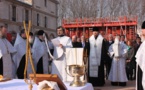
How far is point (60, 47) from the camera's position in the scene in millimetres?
7105

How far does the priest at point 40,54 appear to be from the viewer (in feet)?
23.2

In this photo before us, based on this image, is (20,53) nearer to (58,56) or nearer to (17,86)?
(58,56)

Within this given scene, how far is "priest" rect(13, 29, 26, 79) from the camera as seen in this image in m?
6.71

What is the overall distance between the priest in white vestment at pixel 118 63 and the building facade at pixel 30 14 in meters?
19.6

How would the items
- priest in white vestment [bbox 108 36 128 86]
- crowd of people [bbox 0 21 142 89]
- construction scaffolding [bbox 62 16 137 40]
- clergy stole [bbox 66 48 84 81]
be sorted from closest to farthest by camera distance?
clergy stole [bbox 66 48 84 81]
crowd of people [bbox 0 21 142 89]
priest in white vestment [bbox 108 36 128 86]
construction scaffolding [bbox 62 16 137 40]

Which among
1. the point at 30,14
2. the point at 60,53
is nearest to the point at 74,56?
the point at 60,53

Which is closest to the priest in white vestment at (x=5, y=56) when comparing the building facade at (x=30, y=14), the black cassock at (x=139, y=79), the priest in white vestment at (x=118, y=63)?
the black cassock at (x=139, y=79)

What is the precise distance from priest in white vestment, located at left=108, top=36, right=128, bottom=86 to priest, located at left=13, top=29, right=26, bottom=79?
3.24 metres

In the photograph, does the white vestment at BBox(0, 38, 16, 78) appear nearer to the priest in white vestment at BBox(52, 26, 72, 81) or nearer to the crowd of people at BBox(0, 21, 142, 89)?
the crowd of people at BBox(0, 21, 142, 89)

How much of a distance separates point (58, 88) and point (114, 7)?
110 feet

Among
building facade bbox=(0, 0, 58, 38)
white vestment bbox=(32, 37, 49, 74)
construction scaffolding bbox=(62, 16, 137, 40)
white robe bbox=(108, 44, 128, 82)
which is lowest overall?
white robe bbox=(108, 44, 128, 82)

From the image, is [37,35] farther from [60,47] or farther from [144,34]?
[144,34]

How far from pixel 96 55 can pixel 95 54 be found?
5cm

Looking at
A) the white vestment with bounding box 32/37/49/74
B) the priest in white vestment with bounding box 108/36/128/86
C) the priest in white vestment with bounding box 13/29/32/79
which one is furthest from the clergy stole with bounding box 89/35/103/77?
the priest in white vestment with bounding box 13/29/32/79
